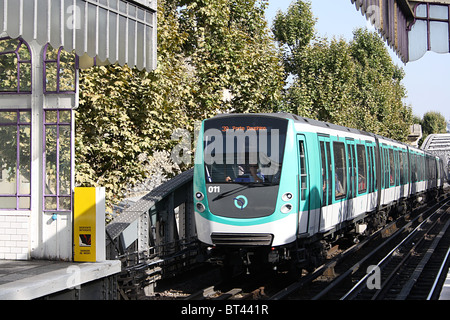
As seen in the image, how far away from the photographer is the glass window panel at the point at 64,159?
10.6 m

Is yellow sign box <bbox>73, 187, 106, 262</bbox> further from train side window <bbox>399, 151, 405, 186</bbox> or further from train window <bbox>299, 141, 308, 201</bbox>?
train side window <bbox>399, 151, 405, 186</bbox>

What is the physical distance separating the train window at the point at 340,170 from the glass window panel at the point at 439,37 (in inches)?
127

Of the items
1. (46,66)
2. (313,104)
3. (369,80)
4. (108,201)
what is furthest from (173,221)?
(369,80)

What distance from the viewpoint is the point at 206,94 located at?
21.0 metres

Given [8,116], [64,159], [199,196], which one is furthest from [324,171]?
[8,116]

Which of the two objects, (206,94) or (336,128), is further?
(206,94)

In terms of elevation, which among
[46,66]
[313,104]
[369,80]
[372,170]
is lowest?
[372,170]

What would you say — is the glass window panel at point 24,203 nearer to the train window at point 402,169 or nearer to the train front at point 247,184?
the train front at point 247,184

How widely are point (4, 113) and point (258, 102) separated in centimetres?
1443

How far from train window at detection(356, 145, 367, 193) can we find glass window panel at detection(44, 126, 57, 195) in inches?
359

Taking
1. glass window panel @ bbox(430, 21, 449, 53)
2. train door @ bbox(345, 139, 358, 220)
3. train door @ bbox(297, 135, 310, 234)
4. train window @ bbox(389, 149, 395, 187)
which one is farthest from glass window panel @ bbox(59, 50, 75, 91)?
train window @ bbox(389, 149, 395, 187)

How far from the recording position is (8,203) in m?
10.8

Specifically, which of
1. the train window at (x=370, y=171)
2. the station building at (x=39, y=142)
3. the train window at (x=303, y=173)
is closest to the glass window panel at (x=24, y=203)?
the station building at (x=39, y=142)

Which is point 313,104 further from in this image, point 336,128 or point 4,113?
point 4,113
